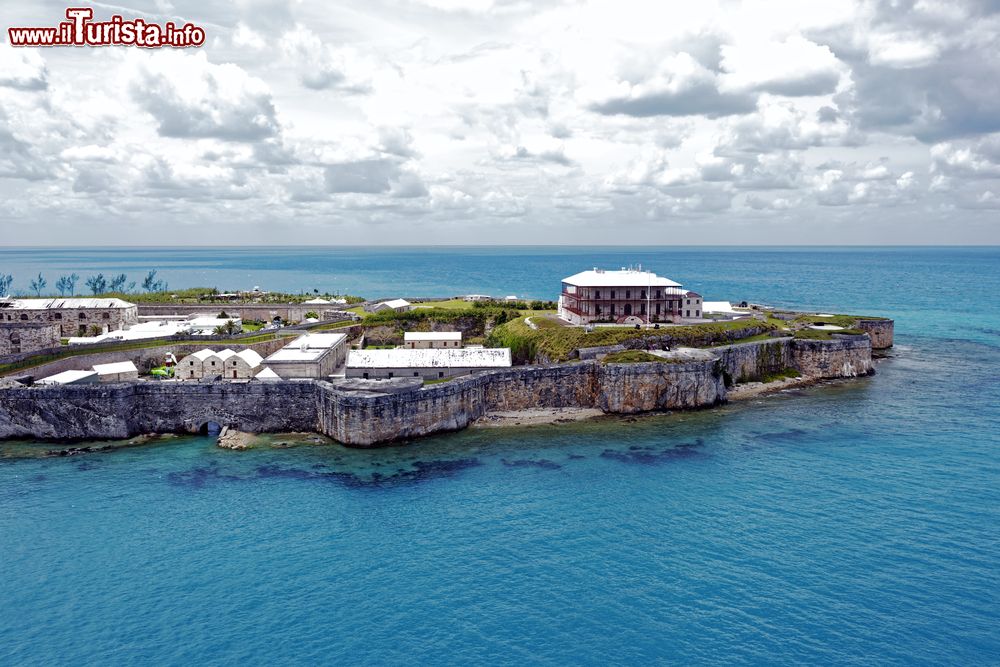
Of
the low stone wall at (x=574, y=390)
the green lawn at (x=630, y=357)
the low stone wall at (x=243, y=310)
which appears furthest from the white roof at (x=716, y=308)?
the low stone wall at (x=243, y=310)

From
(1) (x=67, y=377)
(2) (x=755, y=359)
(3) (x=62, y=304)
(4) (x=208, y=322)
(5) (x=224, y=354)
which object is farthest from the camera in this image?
(3) (x=62, y=304)

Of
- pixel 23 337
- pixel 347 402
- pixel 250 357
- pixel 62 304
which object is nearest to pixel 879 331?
pixel 347 402

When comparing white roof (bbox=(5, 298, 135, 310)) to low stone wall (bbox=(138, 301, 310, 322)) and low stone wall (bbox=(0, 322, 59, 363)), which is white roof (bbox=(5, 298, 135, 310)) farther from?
low stone wall (bbox=(0, 322, 59, 363))

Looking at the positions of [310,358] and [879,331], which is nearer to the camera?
[310,358]

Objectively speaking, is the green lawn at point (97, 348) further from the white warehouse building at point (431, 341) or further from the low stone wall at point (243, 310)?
the low stone wall at point (243, 310)

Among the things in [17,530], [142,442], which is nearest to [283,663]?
[17,530]

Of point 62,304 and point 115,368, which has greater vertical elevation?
point 62,304

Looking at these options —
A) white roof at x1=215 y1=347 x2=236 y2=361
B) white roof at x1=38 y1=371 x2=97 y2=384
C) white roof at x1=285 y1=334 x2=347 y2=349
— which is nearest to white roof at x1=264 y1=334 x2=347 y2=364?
white roof at x1=285 y1=334 x2=347 y2=349

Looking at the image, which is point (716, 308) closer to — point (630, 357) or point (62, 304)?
point (630, 357)
